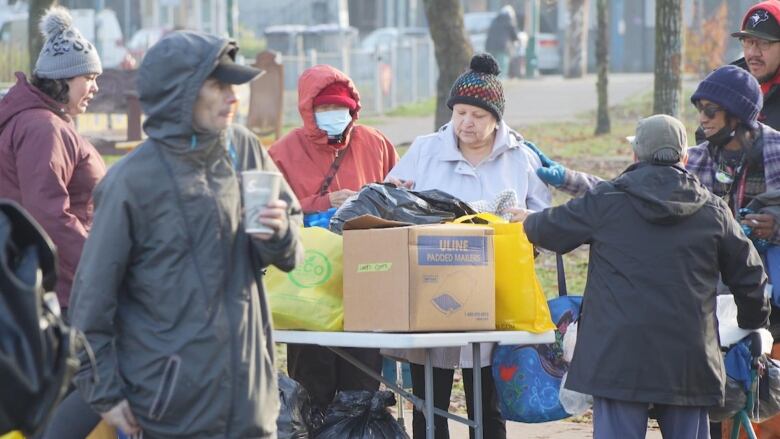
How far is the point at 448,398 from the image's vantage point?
5949 mm

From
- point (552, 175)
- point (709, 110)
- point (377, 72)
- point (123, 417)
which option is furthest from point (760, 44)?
point (377, 72)

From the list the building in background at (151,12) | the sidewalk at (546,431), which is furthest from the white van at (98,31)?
the sidewalk at (546,431)

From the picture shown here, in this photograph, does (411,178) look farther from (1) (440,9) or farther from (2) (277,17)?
(2) (277,17)

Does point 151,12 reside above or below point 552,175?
above

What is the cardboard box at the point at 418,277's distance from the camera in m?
4.98

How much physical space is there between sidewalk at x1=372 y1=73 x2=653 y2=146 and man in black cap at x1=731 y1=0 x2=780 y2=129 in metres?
13.1

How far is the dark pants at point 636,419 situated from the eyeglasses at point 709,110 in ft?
3.94

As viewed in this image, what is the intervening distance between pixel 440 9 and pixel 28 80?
32.6ft

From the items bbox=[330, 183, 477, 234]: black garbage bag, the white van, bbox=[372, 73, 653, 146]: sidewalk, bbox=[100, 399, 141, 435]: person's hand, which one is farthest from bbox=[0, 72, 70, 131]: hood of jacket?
the white van

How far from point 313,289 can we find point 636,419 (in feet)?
4.01

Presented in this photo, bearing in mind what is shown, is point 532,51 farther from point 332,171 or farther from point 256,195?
point 256,195

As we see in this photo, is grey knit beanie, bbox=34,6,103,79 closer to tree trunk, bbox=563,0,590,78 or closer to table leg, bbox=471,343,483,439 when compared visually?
table leg, bbox=471,343,483,439

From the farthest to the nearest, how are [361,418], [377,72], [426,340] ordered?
[377,72]
[361,418]
[426,340]

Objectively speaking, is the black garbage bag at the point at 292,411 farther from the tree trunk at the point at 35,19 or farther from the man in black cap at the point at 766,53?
the tree trunk at the point at 35,19
